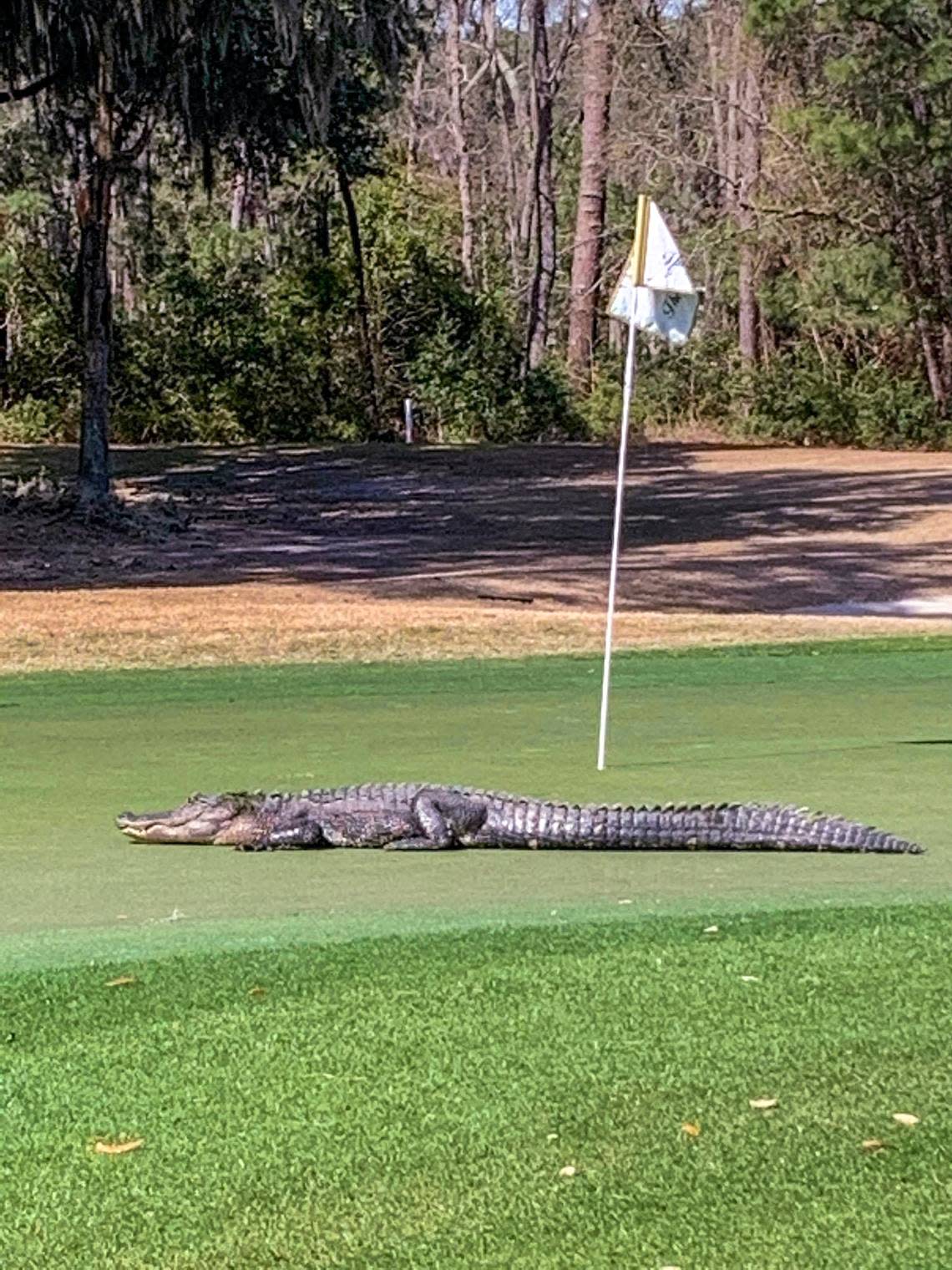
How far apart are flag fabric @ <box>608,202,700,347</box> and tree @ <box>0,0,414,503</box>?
463 inches

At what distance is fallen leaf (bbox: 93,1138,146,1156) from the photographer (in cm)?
414

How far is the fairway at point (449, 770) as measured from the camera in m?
6.38

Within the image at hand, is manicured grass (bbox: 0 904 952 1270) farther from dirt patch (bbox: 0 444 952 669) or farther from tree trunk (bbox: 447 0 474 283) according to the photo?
tree trunk (bbox: 447 0 474 283)

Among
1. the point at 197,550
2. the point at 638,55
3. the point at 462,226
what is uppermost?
the point at 638,55

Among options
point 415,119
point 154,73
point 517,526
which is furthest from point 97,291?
point 415,119

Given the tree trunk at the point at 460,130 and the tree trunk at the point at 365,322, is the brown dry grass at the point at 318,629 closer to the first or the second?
the tree trunk at the point at 365,322

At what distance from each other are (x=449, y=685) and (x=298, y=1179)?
313 inches

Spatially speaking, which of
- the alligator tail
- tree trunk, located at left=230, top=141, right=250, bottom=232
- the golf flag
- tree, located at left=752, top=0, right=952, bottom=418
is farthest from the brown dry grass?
tree trunk, located at left=230, top=141, right=250, bottom=232

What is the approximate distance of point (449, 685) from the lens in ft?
39.1

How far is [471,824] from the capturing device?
7.41 metres

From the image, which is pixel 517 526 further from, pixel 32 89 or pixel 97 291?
pixel 32 89

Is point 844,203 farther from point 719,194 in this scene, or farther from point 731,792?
point 731,792

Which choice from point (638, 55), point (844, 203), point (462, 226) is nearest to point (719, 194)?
point (638, 55)

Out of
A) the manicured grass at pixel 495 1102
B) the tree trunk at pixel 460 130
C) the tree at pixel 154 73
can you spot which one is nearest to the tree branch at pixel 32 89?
the tree at pixel 154 73
